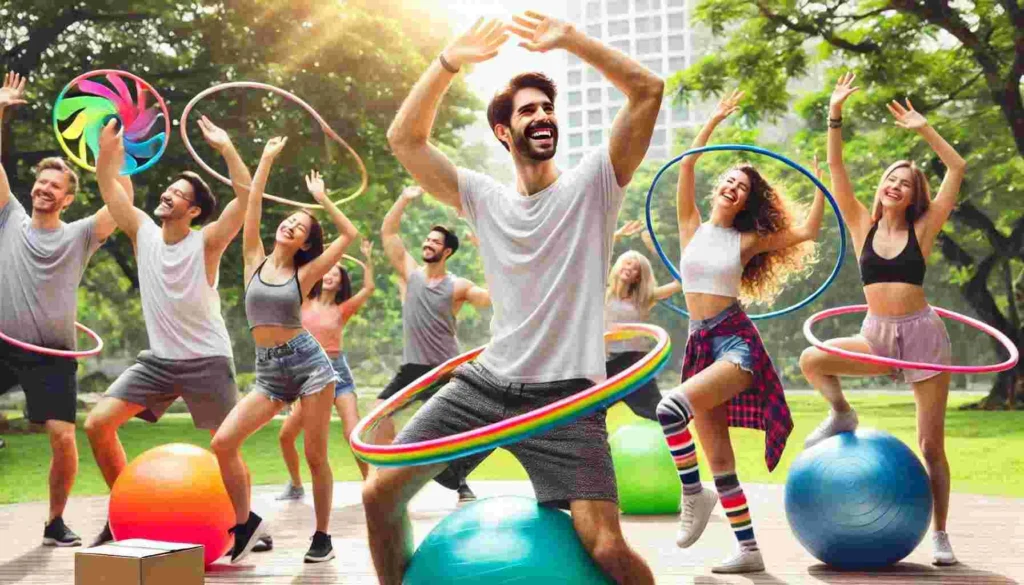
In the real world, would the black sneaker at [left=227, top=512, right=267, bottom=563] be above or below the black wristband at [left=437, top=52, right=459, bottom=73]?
A: below

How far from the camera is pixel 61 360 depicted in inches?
324

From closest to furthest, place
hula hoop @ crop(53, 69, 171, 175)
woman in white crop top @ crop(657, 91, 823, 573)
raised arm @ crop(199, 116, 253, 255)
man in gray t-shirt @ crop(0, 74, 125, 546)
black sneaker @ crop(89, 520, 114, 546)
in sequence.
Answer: woman in white crop top @ crop(657, 91, 823, 573) → raised arm @ crop(199, 116, 253, 255) → black sneaker @ crop(89, 520, 114, 546) → man in gray t-shirt @ crop(0, 74, 125, 546) → hula hoop @ crop(53, 69, 171, 175)

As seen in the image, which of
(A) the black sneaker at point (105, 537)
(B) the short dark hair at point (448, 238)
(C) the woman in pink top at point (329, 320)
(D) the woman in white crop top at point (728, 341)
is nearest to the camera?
(D) the woman in white crop top at point (728, 341)

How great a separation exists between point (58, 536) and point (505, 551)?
510 centimetres

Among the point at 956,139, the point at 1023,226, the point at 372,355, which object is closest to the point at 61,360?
the point at 956,139

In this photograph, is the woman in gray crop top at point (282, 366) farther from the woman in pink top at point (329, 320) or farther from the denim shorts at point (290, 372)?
the woman in pink top at point (329, 320)

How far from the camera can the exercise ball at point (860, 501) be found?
6.70 m

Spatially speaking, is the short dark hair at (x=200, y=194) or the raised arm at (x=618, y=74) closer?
the raised arm at (x=618, y=74)

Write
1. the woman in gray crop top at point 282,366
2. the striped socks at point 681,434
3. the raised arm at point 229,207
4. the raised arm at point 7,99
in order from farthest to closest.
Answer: the raised arm at point 7,99 < the raised arm at point 229,207 < the woman in gray crop top at point 282,366 < the striped socks at point 681,434

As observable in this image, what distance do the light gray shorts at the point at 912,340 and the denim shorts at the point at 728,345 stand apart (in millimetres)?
919

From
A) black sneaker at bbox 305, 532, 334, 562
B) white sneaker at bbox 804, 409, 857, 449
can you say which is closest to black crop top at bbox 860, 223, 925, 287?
white sneaker at bbox 804, 409, 857, 449

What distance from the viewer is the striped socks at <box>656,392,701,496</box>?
647 cm

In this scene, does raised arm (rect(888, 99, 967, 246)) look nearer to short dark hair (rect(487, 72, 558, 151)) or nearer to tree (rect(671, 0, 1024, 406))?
short dark hair (rect(487, 72, 558, 151))

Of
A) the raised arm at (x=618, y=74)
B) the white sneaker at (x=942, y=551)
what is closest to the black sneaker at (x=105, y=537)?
the raised arm at (x=618, y=74)
